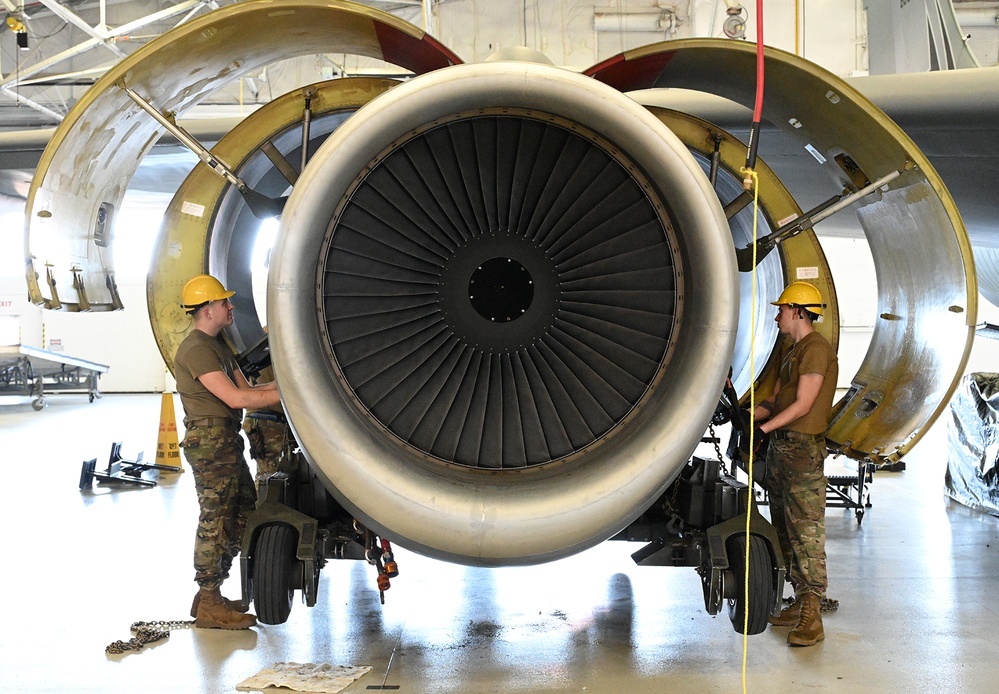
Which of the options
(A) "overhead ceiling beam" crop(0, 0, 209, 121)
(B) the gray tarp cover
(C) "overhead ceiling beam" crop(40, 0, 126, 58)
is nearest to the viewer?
(B) the gray tarp cover

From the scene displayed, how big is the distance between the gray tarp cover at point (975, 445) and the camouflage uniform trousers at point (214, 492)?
17.2 ft

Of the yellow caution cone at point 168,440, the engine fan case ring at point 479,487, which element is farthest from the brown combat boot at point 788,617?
the yellow caution cone at point 168,440

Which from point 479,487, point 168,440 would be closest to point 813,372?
point 479,487

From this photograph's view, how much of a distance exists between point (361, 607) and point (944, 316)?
2.85 m

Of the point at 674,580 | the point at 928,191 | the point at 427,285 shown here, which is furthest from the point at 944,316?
the point at 674,580

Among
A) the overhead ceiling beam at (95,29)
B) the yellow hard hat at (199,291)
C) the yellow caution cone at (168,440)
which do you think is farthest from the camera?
the overhead ceiling beam at (95,29)

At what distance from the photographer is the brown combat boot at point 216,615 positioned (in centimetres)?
392

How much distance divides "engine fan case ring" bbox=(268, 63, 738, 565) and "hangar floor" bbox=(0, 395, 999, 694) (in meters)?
1.23

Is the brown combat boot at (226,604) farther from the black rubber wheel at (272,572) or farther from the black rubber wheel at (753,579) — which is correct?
the black rubber wheel at (753,579)

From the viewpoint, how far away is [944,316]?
2.86m

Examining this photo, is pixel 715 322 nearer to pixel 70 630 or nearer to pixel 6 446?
pixel 70 630

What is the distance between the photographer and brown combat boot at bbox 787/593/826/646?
3.71m

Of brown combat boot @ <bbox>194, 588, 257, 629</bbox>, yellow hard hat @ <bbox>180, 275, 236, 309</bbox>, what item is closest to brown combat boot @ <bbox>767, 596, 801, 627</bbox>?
brown combat boot @ <bbox>194, 588, 257, 629</bbox>

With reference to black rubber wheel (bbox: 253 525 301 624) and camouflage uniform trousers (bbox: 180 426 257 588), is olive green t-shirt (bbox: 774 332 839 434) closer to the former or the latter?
black rubber wheel (bbox: 253 525 301 624)
